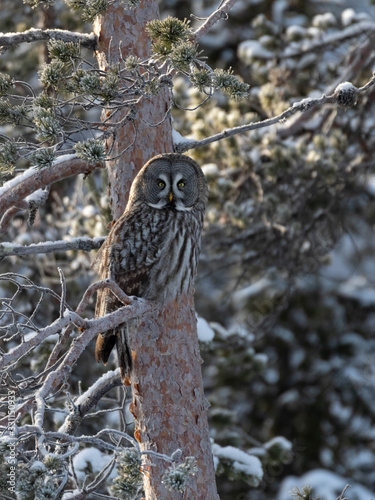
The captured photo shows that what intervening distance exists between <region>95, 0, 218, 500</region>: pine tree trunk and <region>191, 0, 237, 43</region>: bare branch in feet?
1.60

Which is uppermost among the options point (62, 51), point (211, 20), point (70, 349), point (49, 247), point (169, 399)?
point (211, 20)

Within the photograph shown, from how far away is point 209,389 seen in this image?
920 cm

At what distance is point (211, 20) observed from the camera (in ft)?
12.6

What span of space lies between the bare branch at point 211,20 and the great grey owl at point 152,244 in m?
0.71

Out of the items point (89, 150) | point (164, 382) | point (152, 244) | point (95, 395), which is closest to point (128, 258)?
point (152, 244)

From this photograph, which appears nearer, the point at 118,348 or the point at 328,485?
the point at 118,348

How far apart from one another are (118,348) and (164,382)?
37 cm

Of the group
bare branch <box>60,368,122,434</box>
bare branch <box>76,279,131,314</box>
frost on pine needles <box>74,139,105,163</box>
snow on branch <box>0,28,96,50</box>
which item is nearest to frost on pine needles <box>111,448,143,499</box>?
bare branch <box>76,279,131,314</box>

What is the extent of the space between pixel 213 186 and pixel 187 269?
2361 mm

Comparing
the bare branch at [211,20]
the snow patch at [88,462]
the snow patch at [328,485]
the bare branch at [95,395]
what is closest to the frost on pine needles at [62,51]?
the bare branch at [211,20]

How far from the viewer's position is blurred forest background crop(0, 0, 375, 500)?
6340 mm

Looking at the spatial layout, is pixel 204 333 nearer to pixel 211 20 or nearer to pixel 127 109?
pixel 127 109

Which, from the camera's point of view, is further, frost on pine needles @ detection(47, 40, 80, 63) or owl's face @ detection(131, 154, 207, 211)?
owl's face @ detection(131, 154, 207, 211)

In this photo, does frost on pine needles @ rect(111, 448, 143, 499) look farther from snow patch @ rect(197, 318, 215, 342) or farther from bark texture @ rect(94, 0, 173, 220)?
snow patch @ rect(197, 318, 215, 342)
